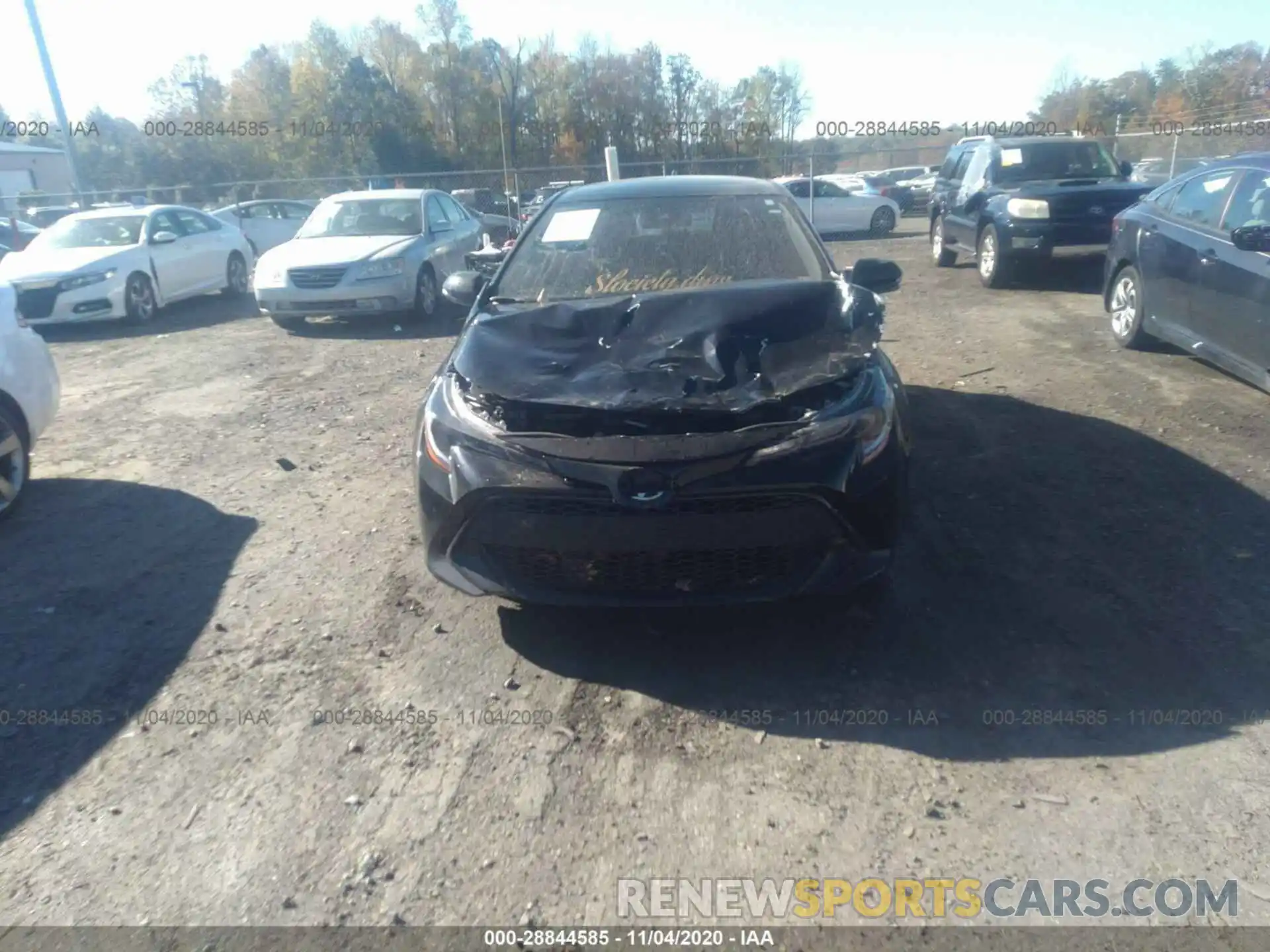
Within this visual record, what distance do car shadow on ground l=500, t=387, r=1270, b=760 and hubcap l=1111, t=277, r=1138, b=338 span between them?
3.40m

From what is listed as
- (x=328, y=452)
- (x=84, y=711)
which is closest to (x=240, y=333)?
(x=328, y=452)

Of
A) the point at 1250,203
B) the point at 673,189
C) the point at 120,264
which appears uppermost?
the point at 673,189

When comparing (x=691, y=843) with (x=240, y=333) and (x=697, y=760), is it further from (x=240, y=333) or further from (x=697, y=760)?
(x=240, y=333)

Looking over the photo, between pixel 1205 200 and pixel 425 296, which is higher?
pixel 1205 200

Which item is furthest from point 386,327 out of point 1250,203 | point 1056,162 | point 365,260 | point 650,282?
point 1250,203

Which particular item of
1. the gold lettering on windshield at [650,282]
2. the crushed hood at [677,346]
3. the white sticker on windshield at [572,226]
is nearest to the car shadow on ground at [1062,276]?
the white sticker on windshield at [572,226]

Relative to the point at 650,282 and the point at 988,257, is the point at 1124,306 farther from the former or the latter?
the point at 650,282

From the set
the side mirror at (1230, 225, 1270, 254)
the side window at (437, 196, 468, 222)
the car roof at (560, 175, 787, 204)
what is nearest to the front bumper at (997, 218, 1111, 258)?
the side mirror at (1230, 225, 1270, 254)

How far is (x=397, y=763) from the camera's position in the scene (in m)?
3.11

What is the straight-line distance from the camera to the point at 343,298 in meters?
11.0

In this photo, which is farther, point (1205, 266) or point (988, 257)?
point (988, 257)

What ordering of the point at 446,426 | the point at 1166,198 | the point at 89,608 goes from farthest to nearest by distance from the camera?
the point at 1166,198 → the point at 89,608 → the point at 446,426

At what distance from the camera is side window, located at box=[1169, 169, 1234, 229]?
6.73 meters

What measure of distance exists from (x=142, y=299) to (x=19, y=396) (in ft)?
25.6
